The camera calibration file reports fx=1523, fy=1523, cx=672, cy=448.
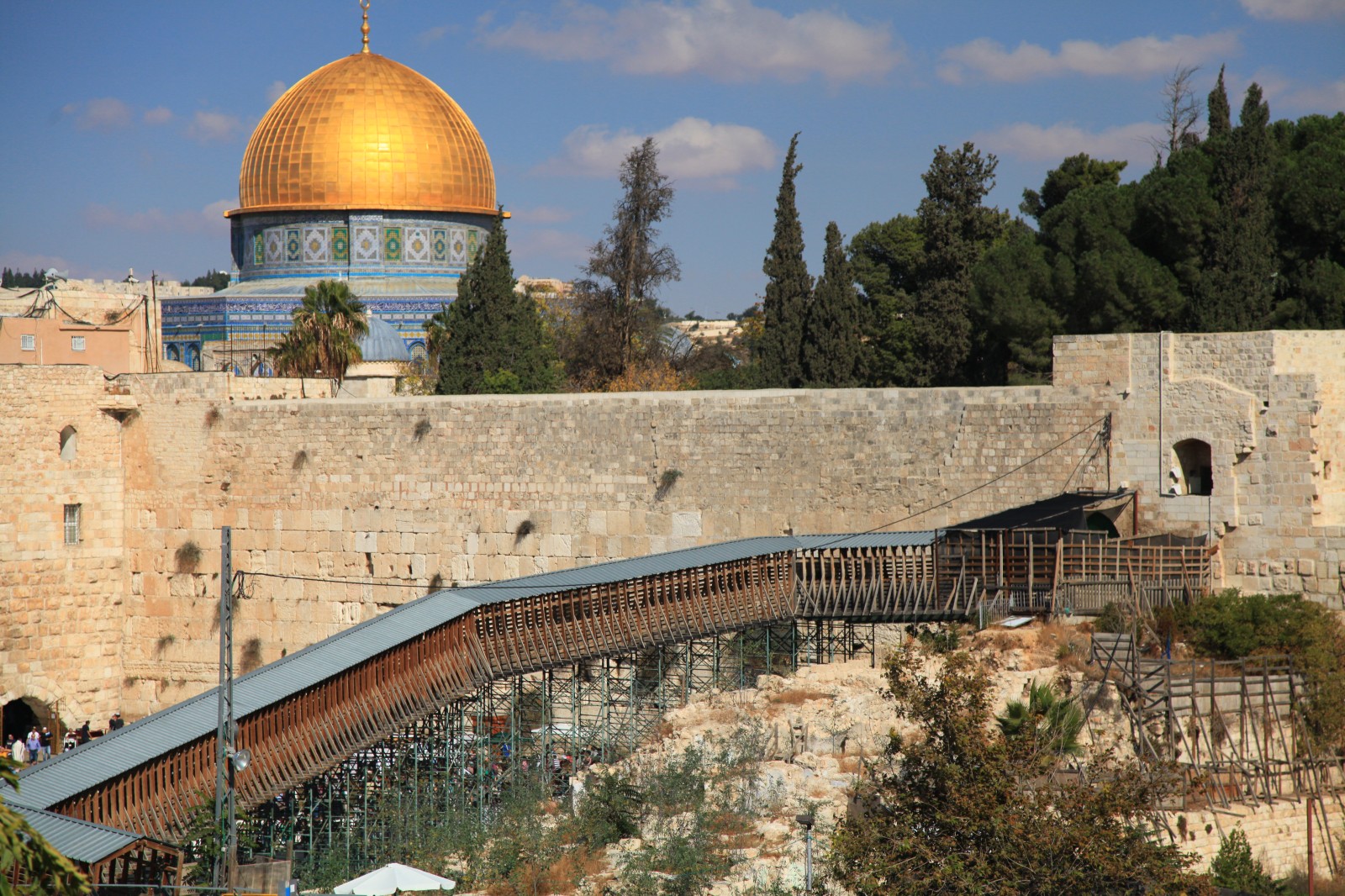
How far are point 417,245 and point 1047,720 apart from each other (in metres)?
23.1

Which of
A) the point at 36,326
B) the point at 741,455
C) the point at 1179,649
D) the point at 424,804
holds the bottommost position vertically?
the point at 424,804

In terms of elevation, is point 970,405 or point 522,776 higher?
point 970,405

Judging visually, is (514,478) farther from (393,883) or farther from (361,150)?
(361,150)

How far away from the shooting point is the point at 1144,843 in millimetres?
10109

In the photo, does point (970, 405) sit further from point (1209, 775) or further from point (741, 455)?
point (1209, 775)

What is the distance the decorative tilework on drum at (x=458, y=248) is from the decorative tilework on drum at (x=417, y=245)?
1.88 ft

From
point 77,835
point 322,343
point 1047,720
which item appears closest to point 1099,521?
point 1047,720

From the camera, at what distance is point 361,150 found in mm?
32344

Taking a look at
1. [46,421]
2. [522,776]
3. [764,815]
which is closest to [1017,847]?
[764,815]

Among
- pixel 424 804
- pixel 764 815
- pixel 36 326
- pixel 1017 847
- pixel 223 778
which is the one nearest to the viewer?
Result: pixel 1017 847

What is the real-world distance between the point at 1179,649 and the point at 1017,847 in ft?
15.1

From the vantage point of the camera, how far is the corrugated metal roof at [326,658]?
451 inches

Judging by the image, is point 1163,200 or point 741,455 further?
point 1163,200

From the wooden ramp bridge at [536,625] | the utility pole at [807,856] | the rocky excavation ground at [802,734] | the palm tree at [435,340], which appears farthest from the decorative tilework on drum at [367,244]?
the utility pole at [807,856]
